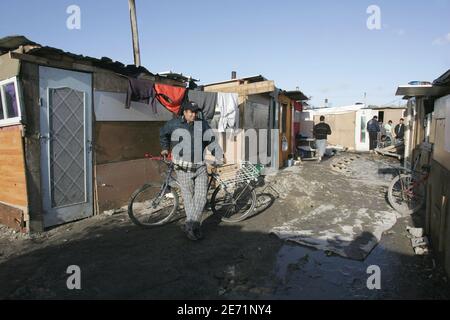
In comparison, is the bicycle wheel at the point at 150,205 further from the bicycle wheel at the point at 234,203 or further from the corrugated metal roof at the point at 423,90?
the corrugated metal roof at the point at 423,90

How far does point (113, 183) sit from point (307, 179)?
17.2 feet

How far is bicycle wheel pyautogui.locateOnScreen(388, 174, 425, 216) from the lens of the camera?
6566 mm

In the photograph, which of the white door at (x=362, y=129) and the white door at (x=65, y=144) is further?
the white door at (x=362, y=129)

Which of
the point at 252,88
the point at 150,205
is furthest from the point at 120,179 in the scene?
the point at 252,88

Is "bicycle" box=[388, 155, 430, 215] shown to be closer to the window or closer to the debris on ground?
the debris on ground

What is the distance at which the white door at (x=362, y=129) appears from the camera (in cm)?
2072

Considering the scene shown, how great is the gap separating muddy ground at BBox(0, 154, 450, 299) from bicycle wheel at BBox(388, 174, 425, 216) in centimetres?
37

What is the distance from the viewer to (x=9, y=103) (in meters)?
5.41

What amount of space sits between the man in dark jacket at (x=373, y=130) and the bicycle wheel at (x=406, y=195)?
12.8 m

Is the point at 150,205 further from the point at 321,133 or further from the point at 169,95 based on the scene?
the point at 321,133

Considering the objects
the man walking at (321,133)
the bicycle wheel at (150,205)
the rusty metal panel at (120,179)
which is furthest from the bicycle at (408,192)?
the man walking at (321,133)

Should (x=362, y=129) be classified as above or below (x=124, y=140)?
above

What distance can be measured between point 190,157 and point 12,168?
3.10 m

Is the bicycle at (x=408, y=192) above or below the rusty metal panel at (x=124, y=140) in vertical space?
below
